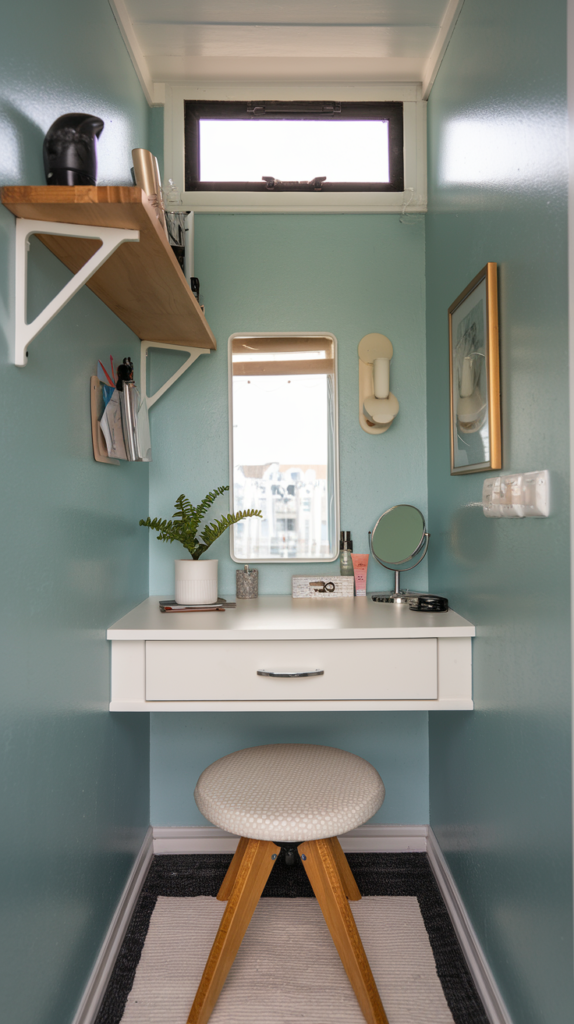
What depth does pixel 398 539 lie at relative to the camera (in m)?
2.01

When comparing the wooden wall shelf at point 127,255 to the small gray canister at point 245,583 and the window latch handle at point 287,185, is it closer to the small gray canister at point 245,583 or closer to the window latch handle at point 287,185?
the window latch handle at point 287,185

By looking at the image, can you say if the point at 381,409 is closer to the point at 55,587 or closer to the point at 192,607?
the point at 192,607

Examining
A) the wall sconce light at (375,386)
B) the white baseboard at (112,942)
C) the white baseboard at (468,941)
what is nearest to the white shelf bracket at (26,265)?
the wall sconce light at (375,386)

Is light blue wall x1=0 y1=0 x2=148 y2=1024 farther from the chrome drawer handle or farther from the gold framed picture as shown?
the gold framed picture

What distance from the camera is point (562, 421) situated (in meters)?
1.00

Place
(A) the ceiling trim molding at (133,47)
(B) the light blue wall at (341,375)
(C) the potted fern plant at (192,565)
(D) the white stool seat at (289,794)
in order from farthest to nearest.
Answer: (B) the light blue wall at (341,375) < (C) the potted fern plant at (192,565) < (A) the ceiling trim molding at (133,47) < (D) the white stool seat at (289,794)

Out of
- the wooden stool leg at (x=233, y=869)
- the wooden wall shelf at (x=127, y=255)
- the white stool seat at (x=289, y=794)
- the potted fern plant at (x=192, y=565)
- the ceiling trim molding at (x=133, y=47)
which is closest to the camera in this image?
the wooden wall shelf at (x=127, y=255)

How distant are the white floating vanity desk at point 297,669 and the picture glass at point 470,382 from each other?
44 centimetres

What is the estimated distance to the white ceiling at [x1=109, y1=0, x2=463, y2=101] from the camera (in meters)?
1.76

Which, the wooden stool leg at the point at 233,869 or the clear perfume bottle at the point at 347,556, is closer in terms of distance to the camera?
the wooden stool leg at the point at 233,869

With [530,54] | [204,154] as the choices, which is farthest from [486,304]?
[204,154]

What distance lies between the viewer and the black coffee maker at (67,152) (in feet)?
3.49

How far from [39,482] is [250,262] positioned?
1290mm

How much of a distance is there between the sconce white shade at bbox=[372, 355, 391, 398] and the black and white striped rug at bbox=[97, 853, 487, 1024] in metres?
1.51
